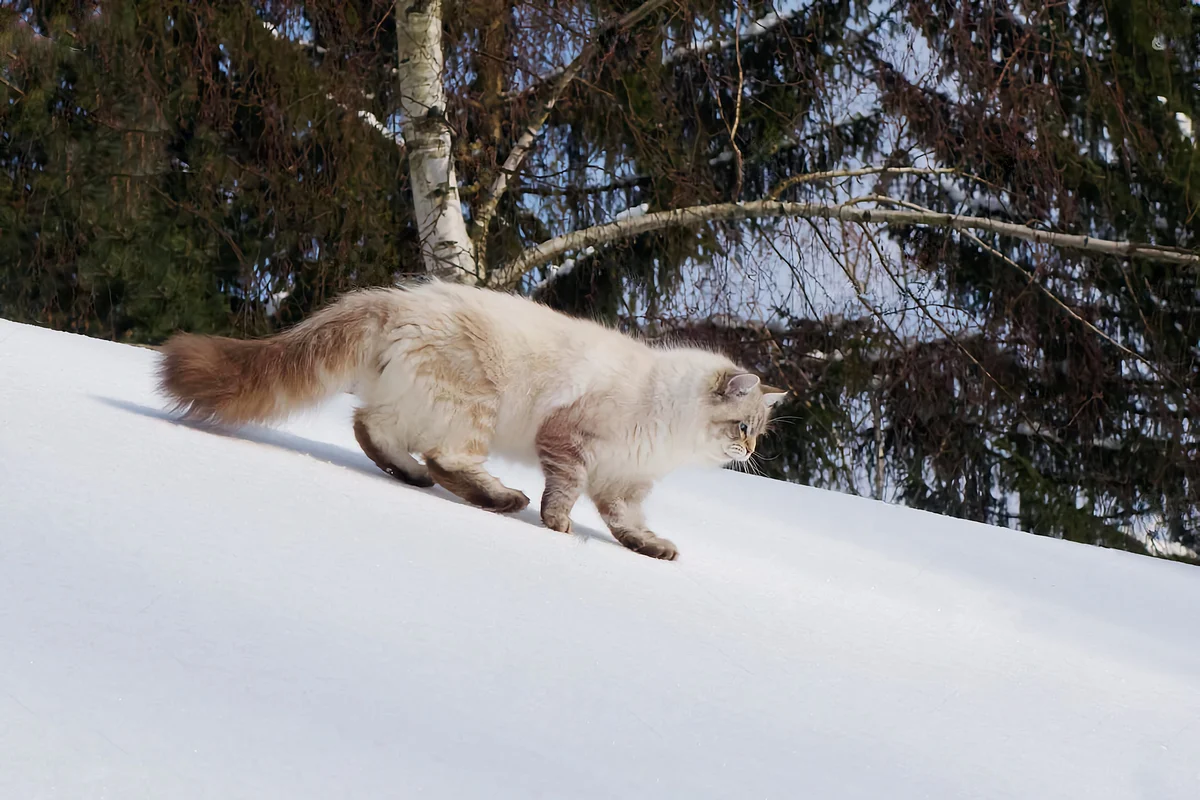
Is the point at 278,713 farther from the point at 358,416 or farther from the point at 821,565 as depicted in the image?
the point at 821,565

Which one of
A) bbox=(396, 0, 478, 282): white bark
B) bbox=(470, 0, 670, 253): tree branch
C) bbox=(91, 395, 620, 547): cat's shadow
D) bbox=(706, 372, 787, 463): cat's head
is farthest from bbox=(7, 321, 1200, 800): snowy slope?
bbox=(470, 0, 670, 253): tree branch

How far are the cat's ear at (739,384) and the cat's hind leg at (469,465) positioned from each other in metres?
0.67

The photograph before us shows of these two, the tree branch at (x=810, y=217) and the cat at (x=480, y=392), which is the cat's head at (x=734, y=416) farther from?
the tree branch at (x=810, y=217)

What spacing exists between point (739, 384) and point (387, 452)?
3.34 feet

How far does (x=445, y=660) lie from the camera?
1.67m

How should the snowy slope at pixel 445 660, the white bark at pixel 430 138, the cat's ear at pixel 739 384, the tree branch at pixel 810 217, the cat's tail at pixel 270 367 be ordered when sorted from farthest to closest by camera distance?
1. the tree branch at pixel 810 217
2. the white bark at pixel 430 138
3. the cat's ear at pixel 739 384
4. the cat's tail at pixel 270 367
5. the snowy slope at pixel 445 660

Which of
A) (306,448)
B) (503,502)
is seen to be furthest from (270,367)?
(503,502)

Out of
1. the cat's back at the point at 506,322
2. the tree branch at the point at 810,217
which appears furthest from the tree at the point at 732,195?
the cat's back at the point at 506,322

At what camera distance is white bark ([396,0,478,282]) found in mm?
5879

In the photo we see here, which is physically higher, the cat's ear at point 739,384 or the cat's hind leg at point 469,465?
the cat's ear at point 739,384

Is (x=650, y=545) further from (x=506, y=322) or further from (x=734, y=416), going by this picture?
(x=506, y=322)

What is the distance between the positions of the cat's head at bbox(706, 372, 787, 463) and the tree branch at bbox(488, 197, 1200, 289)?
307 centimetres

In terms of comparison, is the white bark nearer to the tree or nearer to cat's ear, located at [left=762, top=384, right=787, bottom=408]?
the tree

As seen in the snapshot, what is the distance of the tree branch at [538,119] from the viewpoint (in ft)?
20.3
